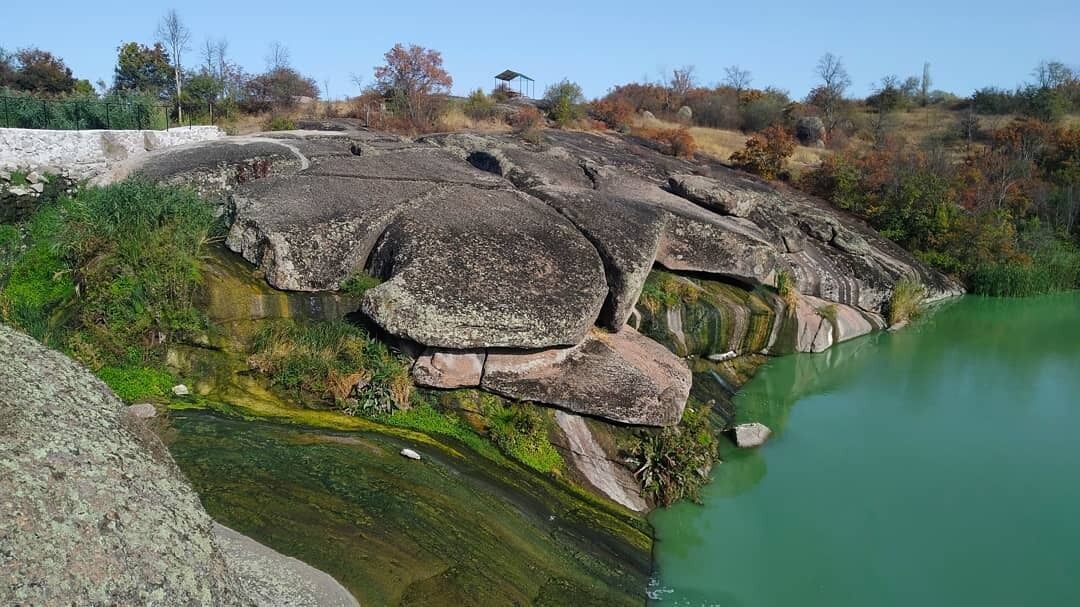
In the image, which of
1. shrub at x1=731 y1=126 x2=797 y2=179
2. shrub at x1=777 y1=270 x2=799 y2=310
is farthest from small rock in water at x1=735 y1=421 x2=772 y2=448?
shrub at x1=731 y1=126 x2=797 y2=179

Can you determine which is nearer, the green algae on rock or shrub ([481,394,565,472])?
the green algae on rock

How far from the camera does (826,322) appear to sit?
1842 centimetres

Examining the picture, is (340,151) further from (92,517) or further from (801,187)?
(801,187)

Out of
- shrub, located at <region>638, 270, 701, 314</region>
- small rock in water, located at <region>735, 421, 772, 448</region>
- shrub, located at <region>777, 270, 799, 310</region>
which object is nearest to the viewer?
small rock in water, located at <region>735, 421, 772, 448</region>

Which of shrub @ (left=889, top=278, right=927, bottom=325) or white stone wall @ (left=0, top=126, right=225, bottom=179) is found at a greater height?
white stone wall @ (left=0, top=126, right=225, bottom=179)

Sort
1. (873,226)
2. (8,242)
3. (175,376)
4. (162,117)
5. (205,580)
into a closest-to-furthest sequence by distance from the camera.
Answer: (205,580) → (175,376) → (8,242) → (162,117) → (873,226)

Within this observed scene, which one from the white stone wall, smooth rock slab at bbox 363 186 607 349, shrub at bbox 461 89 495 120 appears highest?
shrub at bbox 461 89 495 120

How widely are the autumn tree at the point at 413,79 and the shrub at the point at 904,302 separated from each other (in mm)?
17819

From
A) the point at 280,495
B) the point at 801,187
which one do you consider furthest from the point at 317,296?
the point at 801,187

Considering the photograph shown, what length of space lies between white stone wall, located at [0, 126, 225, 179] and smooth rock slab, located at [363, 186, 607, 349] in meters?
9.57

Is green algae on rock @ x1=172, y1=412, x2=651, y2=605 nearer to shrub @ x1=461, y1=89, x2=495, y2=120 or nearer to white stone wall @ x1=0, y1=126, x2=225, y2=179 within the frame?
white stone wall @ x1=0, y1=126, x2=225, y2=179

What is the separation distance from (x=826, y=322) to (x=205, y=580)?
17366 mm

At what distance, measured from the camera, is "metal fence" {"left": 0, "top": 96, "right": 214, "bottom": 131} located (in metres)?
Result: 20.8

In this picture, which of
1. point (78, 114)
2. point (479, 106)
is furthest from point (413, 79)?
point (78, 114)
